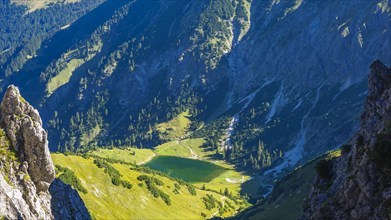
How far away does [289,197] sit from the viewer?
134 m

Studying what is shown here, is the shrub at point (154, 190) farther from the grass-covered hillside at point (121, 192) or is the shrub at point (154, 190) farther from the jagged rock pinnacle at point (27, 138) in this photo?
the jagged rock pinnacle at point (27, 138)

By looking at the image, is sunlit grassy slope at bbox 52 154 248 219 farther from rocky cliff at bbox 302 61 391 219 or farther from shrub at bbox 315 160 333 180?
rocky cliff at bbox 302 61 391 219

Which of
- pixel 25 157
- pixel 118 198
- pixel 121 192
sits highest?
pixel 25 157

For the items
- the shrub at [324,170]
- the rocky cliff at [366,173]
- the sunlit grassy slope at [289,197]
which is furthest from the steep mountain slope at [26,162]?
the sunlit grassy slope at [289,197]

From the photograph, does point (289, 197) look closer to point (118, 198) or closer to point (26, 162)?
point (118, 198)

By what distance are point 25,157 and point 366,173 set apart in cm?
3967

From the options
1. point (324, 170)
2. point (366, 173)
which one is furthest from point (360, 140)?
point (324, 170)

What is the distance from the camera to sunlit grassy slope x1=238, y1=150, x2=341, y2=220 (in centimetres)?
11600

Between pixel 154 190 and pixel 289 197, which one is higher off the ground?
pixel 289 197

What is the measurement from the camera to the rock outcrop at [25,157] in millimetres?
57531

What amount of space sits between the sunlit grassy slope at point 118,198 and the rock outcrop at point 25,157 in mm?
45642

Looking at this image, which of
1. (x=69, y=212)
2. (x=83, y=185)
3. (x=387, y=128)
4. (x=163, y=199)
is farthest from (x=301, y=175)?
(x=387, y=128)

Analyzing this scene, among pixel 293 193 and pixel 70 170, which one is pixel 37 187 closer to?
pixel 70 170

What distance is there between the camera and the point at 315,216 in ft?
157
